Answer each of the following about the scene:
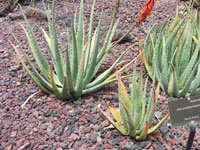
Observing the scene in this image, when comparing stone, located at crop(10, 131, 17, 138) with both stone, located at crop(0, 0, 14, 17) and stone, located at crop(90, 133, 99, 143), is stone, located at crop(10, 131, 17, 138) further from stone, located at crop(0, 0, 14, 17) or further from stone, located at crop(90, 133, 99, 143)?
stone, located at crop(0, 0, 14, 17)

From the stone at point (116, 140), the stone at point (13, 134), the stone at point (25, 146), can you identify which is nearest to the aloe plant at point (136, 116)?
the stone at point (116, 140)

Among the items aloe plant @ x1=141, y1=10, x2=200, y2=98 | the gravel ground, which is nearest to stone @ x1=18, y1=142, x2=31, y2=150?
the gravel ground

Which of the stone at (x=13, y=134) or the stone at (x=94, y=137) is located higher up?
the stone at (x=13, y=134)

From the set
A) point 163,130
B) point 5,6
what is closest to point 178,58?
point 163,130

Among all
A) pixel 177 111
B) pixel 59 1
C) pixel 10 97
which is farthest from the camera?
pixel 59 1

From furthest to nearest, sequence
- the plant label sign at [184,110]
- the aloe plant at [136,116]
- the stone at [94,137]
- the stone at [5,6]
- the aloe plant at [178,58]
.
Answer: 1. the stone at [5,6]
2. the aloe plant at [178,58]
3. the stone at [94,137]
4. the aloe plant at [136,116]
5. the plant label sign at [184,110]

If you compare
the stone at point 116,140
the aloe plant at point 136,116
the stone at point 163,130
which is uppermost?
the aloe plant at point 136,116

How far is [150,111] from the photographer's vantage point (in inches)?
65.2

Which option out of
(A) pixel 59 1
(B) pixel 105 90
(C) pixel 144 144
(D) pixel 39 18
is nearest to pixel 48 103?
(B) pixel 105 90

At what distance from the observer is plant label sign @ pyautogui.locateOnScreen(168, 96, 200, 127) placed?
4.92 feet

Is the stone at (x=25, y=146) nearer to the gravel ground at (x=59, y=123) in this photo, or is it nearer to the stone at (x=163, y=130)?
the gravel ground at (x=59, y=123)

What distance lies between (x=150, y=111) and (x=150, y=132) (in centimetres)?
21

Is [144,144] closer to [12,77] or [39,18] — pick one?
[12,77]

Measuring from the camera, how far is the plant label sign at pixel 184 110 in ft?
4.92
